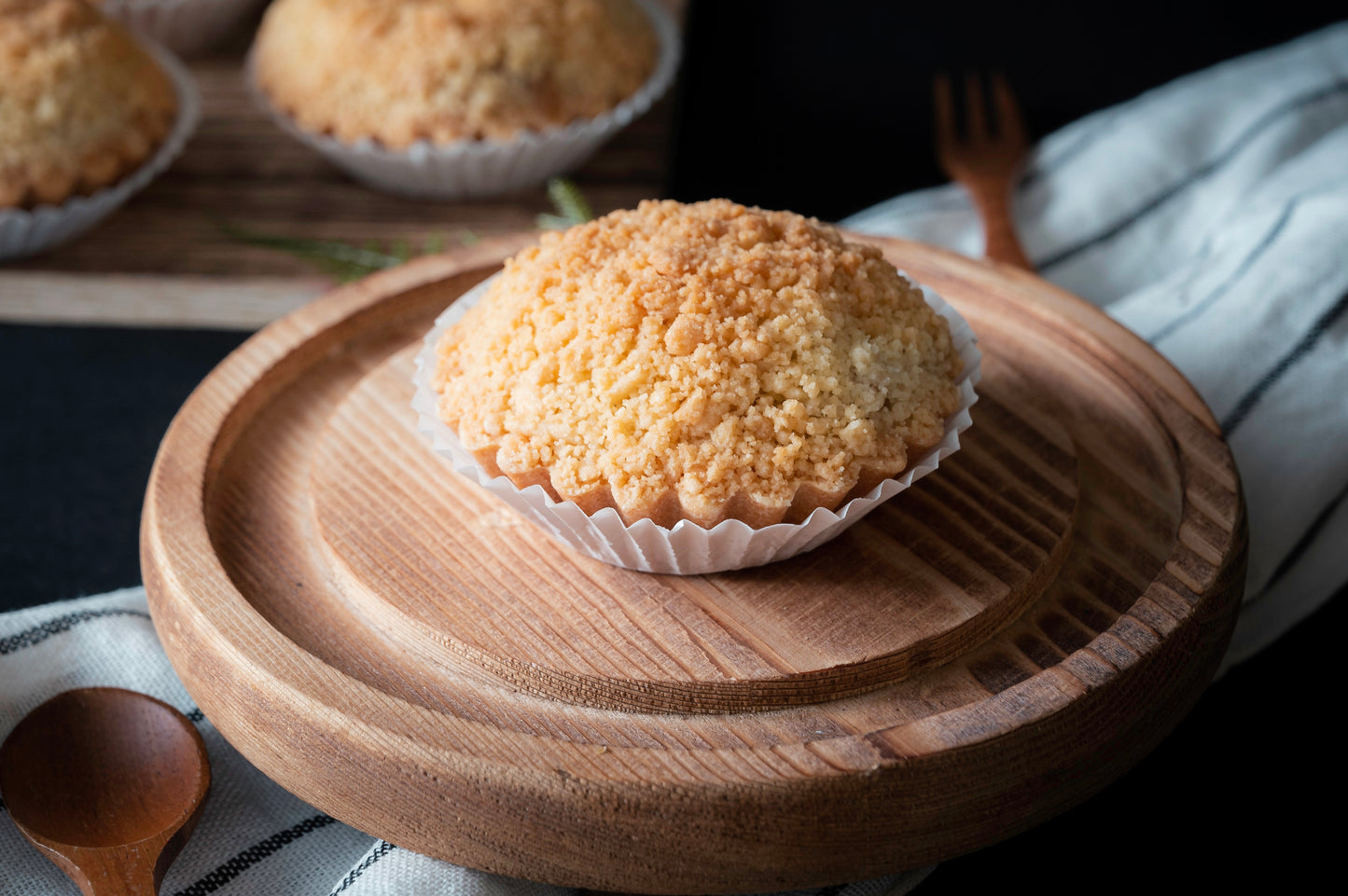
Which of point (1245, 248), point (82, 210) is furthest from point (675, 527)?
point (82, 210)

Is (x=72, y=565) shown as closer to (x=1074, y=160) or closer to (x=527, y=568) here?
(x=527, y=568)

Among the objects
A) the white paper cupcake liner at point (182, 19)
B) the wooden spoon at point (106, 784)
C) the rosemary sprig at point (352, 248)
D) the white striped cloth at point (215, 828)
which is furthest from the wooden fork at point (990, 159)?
the white paper cupcake liner at point (182, 19)

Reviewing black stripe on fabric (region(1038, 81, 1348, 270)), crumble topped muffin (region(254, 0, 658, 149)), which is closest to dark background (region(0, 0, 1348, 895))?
crumble topped muffin (region(254, 0, 658, 149))

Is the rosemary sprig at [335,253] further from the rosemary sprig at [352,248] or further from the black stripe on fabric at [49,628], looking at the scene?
the black stripe on fabric at [49,628]

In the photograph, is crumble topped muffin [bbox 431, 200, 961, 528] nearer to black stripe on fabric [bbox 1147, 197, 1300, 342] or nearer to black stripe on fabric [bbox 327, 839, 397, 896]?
black stripe on fabric [bbox 327, 839, 397, 896]

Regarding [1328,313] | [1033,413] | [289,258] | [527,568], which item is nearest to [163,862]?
[527,568]
